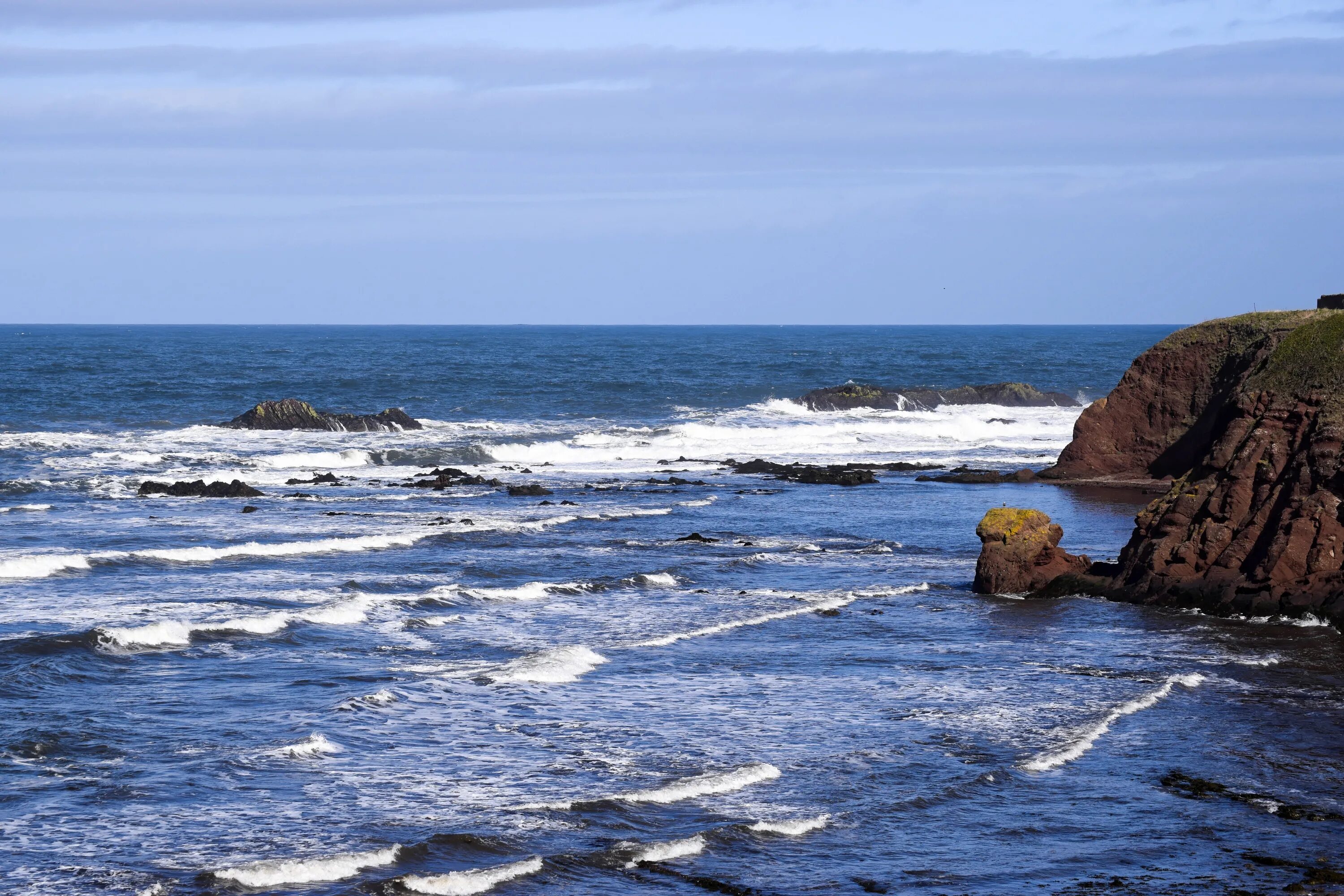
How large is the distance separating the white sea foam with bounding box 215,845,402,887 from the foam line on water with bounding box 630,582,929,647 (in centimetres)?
868

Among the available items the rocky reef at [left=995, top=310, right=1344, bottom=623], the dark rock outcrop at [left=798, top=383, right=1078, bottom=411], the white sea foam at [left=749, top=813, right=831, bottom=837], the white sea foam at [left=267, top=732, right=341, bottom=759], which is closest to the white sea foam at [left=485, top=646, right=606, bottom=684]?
the white sea foam at [left=267, top=732, right=341, bottom=759]

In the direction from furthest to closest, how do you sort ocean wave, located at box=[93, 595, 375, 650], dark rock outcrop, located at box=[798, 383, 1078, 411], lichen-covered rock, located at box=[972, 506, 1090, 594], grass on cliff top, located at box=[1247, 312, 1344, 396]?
dark rock outcrop, located at box=[798, 383, 1078, 411]
lichen-covered rock, located at box=[972, 506, 1090, 594]
grass on cliff top, located at box=[1247, 312, 1344, 396]
ocean wave, located at box=[93, 595, 375, 650]

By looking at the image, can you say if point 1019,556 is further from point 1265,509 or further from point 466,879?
point 466,879

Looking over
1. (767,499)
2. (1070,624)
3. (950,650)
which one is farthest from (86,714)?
(767,499)

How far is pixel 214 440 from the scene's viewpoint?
54.3m

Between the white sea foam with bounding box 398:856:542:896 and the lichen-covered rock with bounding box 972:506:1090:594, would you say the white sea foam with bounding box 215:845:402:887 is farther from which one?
the lichen-covered rock with bounding box 972:506:1090:594

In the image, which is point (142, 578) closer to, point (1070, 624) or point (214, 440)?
point (1070, 624)

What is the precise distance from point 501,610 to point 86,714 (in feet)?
26.3

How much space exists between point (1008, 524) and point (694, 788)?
1266cm

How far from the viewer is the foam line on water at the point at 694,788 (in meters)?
12.6

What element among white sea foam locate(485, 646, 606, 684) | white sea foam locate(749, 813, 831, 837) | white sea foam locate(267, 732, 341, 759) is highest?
white sea foam locate(485, 646, 606, 684)

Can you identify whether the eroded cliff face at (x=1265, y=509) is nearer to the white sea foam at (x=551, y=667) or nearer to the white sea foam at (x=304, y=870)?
the white sea foam at (x=551, y=667)

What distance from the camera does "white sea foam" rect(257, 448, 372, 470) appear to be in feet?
157

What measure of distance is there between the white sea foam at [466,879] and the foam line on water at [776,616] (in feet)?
28.3
